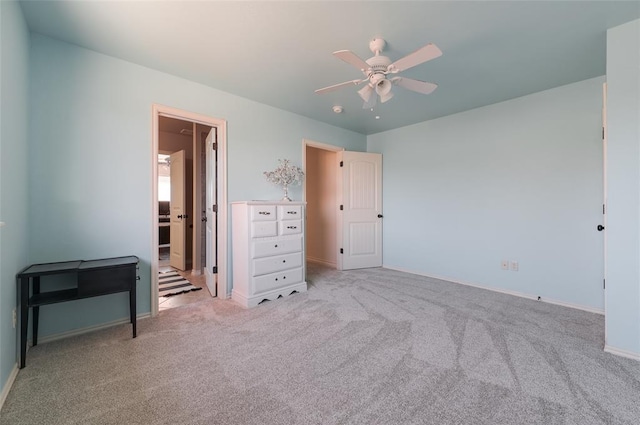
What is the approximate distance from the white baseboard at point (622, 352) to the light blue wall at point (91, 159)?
3.89 m

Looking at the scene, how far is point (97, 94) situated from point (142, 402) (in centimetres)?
248

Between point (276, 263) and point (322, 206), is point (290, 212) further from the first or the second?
point (322, 206)

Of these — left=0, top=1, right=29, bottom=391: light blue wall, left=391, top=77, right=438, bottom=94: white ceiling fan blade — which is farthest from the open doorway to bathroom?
left=391, top=77, right=438, bottom=94: white ceiling fan blade

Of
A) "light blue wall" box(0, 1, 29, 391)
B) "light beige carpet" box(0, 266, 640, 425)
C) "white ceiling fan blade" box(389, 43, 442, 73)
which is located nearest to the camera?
"light beige carpet" box(0, 266, 640, 425)

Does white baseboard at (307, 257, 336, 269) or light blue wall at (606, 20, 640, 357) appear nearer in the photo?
light blue wall at (606, 20, 640, 357)

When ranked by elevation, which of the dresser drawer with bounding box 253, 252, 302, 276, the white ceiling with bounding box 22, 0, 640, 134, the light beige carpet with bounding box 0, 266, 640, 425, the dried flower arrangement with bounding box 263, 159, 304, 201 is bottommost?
the light beige carpet with bounding box 0, 266, 640, 425

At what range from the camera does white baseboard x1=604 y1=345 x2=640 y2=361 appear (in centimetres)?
190

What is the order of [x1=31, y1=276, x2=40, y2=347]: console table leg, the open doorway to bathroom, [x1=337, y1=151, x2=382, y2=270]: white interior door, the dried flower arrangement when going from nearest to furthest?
[x1=31, y1=276, x2=40, y2=347]: console table leg, the dried flower arrangement, the open doorway to bathroom, [x1=337, y1=151, x2=382, y2=270]: white interior door

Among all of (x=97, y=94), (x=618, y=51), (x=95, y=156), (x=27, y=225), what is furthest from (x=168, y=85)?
(x=618, y=51)

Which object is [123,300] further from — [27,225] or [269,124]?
[269,124]

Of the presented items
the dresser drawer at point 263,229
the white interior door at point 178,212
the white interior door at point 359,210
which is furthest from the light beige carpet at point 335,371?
the white interior door at point 178,212

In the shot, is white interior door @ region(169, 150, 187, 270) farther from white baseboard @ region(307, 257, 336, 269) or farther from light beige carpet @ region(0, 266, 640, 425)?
white baseboard @ region(307, 257, 336, 269)

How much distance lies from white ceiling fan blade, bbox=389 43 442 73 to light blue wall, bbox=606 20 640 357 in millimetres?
1473

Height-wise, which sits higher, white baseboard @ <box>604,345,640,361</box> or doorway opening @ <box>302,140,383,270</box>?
doorway opening @ <box>302,140,383,270</box>
